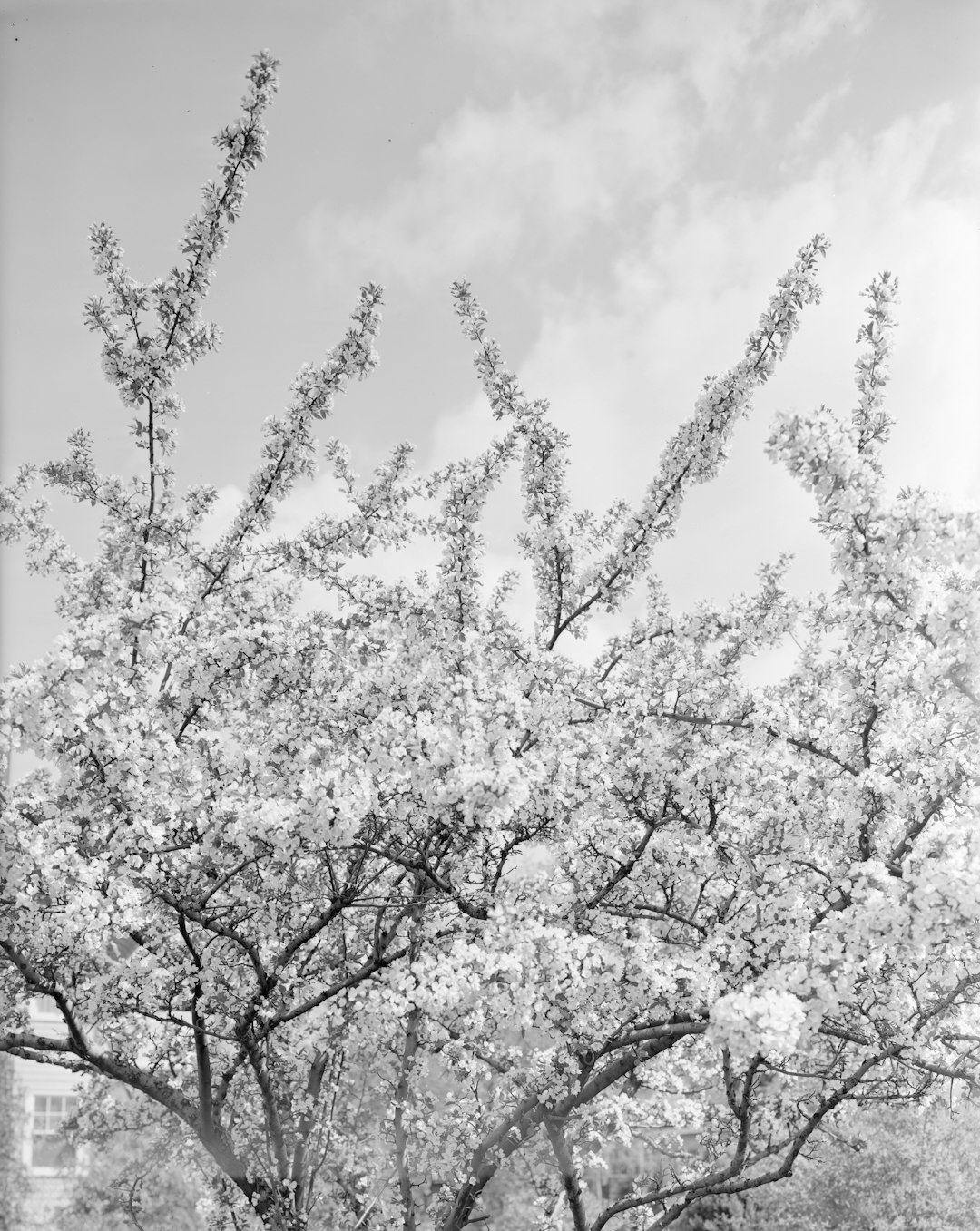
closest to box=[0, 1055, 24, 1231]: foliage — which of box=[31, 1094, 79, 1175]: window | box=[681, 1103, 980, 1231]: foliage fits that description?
box=[31, 1094, 79, 1175]: window

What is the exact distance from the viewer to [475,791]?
20.2 feet

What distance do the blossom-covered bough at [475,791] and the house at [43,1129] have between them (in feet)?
70.2

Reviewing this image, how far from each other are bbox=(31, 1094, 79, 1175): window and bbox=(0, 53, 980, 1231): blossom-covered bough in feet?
75.6

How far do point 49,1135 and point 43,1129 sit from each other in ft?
3.90

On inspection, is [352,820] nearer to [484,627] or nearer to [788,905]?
[484,627]

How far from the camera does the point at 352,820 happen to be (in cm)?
656

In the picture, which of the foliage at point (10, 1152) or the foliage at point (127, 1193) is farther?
the foliage at point (10, 1152)

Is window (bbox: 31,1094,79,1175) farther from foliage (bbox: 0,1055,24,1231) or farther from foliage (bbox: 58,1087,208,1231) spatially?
foliage (bbox: 0,1055,24,1231)

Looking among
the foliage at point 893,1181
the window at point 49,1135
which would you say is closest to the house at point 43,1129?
the window at point 49,1135

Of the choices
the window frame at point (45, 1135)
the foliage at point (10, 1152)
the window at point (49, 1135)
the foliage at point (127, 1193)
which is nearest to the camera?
the foliage at point (127, 1193)

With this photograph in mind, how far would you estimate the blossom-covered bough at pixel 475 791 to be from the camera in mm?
6617

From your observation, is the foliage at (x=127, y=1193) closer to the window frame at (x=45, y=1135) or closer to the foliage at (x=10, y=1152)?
the window frame at (x=45, y=1135)

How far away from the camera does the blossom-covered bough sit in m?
6.62

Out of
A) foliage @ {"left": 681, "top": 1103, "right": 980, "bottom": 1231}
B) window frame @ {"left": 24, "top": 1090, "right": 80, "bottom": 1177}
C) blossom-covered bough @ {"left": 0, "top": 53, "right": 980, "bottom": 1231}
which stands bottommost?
foliage @ {"left": 681, "top": 1103, "right": 980, "bottom": 1231}
